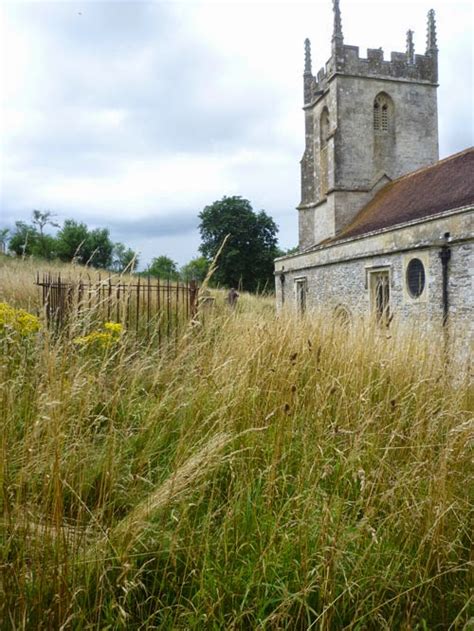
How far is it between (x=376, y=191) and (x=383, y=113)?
430 centimetres

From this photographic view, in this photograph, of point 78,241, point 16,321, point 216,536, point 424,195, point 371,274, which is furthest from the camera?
point 78,241

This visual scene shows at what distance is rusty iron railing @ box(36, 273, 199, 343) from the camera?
9.58 ft

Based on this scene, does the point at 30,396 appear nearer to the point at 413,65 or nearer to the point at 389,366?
the point at 389,366

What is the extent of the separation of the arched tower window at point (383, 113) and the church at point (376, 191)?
0.17 ft

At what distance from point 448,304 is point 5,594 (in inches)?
452

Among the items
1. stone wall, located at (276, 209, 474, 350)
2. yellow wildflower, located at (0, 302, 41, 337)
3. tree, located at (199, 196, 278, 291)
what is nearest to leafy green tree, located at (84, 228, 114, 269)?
tree, located at (199, 196, 278, 291)

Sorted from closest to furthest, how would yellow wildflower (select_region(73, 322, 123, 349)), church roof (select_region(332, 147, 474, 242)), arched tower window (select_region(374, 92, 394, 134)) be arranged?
yellow wildflower (select_region(73, 322, 123, 349)) → church roof (select_region(332, 147, 474, 242)) → arched tower window (select_region(374, 92, 394, 134))

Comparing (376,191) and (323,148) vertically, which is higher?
(323,148)

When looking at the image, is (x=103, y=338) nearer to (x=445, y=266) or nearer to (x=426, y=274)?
(x=445, y=266)

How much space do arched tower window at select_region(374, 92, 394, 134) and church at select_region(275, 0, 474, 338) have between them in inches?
2.0

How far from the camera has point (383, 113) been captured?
2322 centimetres

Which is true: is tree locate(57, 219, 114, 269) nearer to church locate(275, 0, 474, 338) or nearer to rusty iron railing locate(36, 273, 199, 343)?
church locate(275, 0, 474, 338)

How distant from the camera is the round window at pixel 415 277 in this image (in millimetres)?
12172

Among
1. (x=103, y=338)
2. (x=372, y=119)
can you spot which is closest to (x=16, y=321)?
(x=103, y=338)
